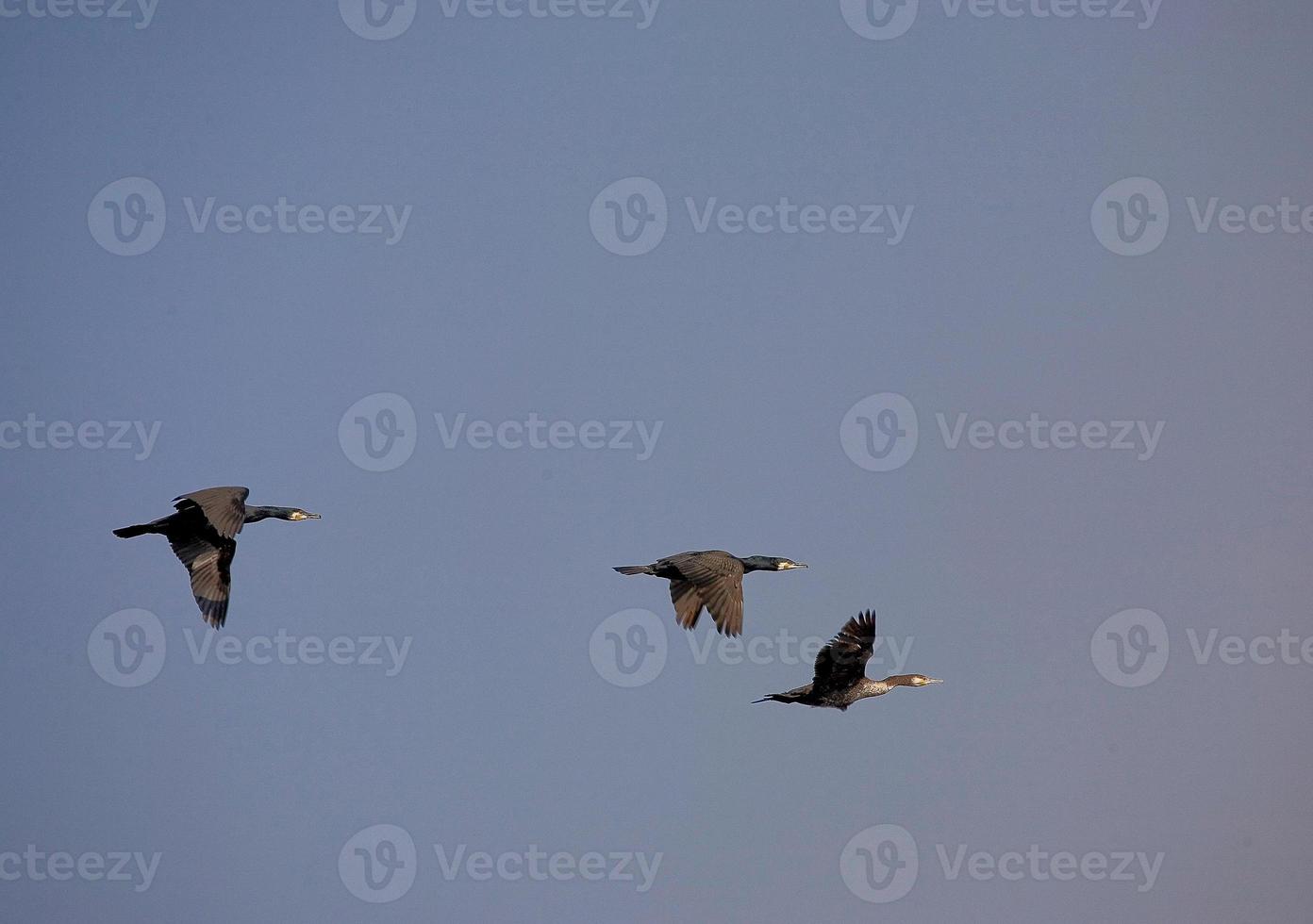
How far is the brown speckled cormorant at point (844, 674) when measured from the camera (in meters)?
19.5

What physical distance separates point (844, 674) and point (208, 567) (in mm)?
7034

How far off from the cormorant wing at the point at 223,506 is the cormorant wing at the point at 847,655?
646 centimetres

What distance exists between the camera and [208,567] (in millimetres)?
19547

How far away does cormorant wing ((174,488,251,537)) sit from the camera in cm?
1806

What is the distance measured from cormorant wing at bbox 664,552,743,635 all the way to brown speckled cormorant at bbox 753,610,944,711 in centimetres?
110

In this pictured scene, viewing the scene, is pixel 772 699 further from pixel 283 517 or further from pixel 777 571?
pixel 283 517

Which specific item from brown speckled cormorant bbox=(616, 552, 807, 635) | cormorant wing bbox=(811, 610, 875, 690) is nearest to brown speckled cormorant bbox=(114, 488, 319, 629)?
brown speckled cormorant bbox=(616, 552, 807, 635)

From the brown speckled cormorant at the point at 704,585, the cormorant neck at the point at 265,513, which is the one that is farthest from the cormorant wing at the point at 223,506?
the brown speckled cormorant at the point at 704,585

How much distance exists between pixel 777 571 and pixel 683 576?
262 centimetres

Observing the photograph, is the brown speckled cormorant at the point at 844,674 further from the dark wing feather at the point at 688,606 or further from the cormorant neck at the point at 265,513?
the cormorant neck at the point at 265,513

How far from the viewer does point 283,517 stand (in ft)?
69.4

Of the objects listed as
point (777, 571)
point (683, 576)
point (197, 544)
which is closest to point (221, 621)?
point (197, 544)

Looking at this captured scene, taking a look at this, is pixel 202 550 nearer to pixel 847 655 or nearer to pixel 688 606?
pixel 688 606

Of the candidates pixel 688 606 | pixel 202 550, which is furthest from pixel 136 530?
pixel 688 606
